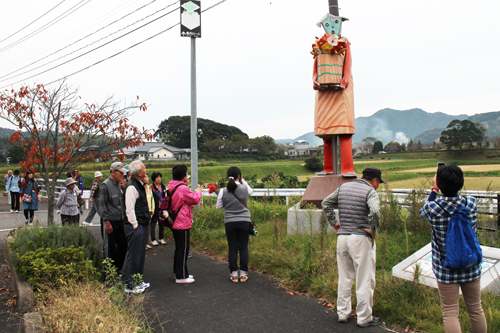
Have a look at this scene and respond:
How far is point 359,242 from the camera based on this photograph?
3.81 m

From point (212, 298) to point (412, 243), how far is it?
11.8 feet

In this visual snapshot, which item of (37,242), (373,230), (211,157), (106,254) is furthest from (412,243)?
(211,157)

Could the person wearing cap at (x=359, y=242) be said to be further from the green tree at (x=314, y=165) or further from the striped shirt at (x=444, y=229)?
the green tree at (x=314, y=165)

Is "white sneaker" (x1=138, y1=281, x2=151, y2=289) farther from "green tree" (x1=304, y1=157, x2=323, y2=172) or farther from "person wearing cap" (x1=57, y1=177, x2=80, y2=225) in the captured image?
"green tree" (x1=304, y1=157, x2=323, y2=172)

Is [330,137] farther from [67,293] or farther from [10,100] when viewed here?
[10,100]

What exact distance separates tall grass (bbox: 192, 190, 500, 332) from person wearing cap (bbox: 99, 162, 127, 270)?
86.8 inches

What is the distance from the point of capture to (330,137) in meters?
8.14

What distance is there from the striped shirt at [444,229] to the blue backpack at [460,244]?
1.8 inches

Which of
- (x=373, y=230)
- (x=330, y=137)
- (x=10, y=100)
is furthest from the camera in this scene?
(x=330, y=137)

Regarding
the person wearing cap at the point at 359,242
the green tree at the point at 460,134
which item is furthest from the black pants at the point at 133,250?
the green tree at the point at 460,134

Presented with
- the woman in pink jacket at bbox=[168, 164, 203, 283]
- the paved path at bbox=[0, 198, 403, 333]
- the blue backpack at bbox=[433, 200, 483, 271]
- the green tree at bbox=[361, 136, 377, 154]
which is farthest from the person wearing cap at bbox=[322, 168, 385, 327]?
the green tree at bbox=[361, 136, 377, 154]

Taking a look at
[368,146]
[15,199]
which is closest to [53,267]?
[15,199]

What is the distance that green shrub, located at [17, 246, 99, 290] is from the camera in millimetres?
4426

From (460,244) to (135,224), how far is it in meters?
3.87
